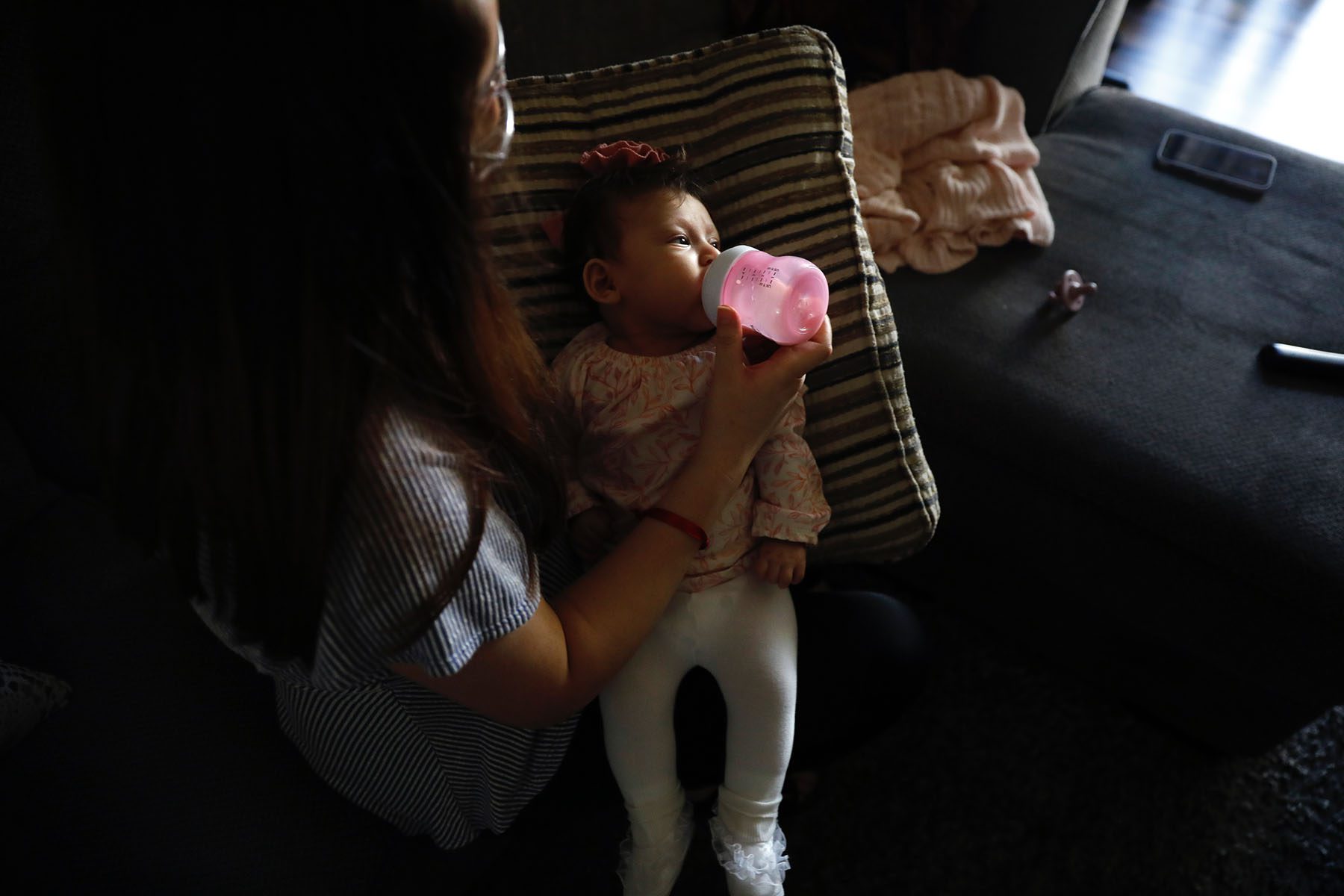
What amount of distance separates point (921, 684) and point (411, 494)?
726 mm

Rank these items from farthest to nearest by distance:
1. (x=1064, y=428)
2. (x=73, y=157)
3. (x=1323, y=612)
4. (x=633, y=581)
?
(x=1064, y=428) < (x=1323, y=612) < (x=633, y=581) < (x=73, y=157)

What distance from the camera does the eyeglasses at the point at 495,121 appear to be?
0.55 meters

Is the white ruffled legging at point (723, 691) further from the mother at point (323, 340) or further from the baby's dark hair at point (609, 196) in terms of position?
the baby's dark hair at point (609, 196)

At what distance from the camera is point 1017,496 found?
4.05ft

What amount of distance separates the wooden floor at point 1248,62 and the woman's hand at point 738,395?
2284 millimetres

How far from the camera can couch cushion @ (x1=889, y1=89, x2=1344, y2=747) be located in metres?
1.10

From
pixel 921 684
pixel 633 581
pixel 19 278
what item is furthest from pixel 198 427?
pixel 921 684

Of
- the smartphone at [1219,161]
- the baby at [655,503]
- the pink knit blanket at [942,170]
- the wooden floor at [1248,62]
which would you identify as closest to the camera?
the baby at [655,503]

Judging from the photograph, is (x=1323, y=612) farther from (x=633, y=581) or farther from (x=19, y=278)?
(x=19, y=278)

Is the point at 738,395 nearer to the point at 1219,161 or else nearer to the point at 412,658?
the point at 412,658

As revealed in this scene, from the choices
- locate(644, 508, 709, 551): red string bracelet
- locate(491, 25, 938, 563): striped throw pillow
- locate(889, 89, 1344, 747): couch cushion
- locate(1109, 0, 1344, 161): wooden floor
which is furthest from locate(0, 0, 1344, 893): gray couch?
locate(1109, 0, 1344, 161): wooden floor

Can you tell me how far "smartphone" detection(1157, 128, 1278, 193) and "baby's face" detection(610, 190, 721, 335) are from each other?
1113mm

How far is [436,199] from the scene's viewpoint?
0.52 metres

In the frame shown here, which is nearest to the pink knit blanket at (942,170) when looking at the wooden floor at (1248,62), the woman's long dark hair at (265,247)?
the woman's long dark hair at (265,247)
